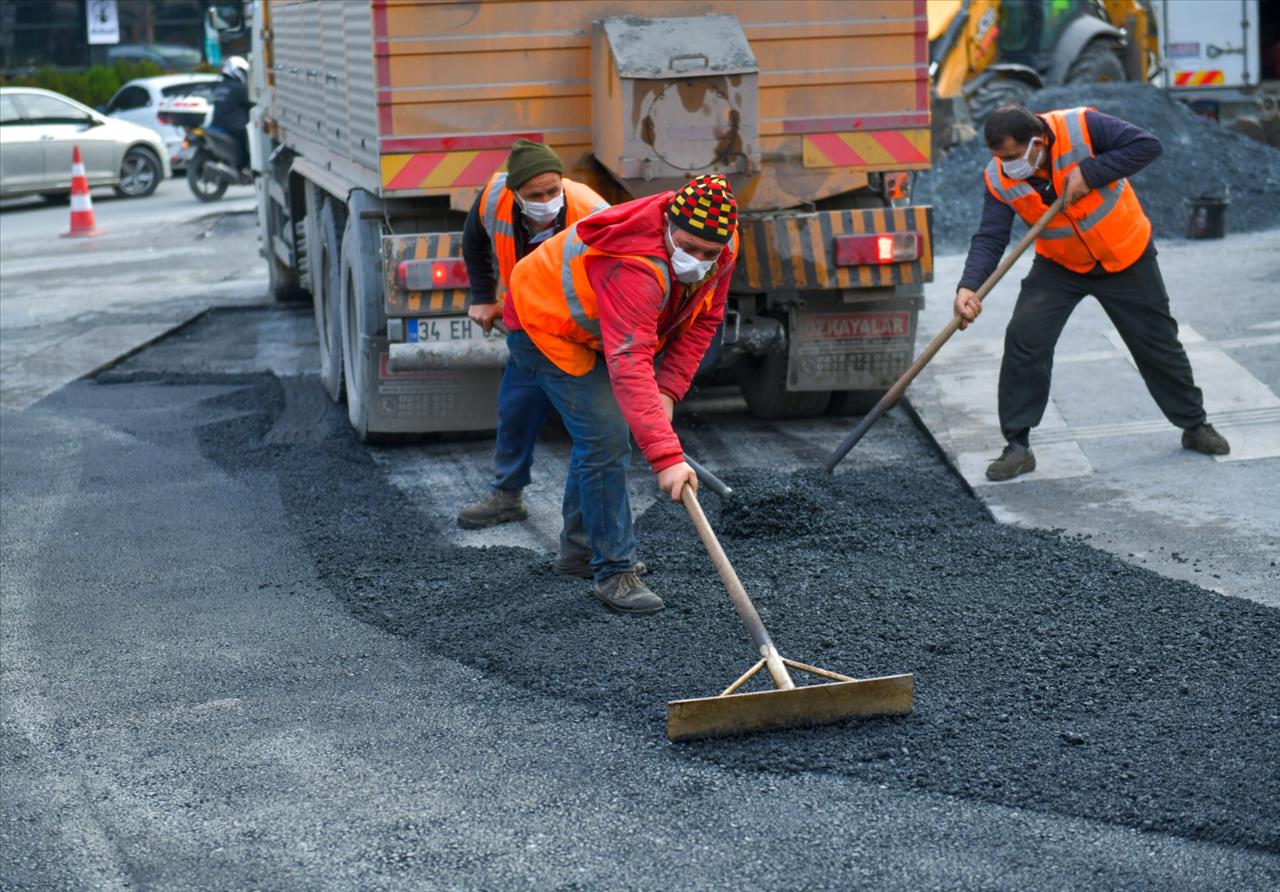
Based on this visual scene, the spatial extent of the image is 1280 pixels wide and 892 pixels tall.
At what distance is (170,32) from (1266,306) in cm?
2614

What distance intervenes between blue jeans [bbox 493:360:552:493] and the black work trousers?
6.56 feet

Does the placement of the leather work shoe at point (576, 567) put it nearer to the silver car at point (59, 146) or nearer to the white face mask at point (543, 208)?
the white face mask at point (543, 208)

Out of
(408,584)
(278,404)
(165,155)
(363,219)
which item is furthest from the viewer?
(165,155)

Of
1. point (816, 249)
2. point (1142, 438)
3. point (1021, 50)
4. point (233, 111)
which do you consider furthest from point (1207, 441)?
point (233, 111)

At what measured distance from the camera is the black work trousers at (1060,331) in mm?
6973

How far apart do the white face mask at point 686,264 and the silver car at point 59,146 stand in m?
17.1

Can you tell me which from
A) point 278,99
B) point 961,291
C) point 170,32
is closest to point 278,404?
point 278,99

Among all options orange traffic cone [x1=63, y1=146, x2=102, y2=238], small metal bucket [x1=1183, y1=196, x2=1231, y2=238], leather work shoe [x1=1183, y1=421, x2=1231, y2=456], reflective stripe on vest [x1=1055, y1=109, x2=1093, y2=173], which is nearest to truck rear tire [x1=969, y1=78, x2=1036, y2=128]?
small metal bucket [x1=1183, y1=196, x2=1231, y2=238]

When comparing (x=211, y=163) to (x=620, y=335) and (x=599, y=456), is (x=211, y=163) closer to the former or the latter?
(x=599, y=456)

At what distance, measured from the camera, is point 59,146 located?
20250 mm

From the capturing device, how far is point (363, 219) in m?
7.61

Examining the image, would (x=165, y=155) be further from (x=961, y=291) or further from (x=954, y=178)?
(x=961, y=291)

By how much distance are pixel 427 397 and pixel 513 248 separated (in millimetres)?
1612

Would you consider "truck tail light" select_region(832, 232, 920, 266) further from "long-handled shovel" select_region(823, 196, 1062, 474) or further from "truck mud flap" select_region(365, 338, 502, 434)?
"truck mud flap" select_region(365, 338, 502, 434)
